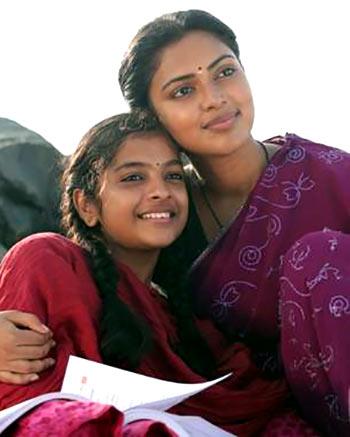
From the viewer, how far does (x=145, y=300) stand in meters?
1.76

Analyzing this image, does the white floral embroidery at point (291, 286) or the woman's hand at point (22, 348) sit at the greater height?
the white floral embroidery at point (291, 286)

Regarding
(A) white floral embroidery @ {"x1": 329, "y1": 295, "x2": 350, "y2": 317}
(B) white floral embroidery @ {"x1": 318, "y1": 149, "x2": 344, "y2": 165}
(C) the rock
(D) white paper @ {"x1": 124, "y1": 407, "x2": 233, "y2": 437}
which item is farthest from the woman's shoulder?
(D) white paper @ {"x1": 124, "y1": 407, "x2": 233, "y2": 437}

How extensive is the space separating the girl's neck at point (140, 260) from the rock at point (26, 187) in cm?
52

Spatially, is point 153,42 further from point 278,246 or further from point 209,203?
point 278,246

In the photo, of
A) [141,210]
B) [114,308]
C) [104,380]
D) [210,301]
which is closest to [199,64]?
[141,210]

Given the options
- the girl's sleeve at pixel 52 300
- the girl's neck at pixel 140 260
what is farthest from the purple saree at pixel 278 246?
the girl's sleeve at pixel 52 300

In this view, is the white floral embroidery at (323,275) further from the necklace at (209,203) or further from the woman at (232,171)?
the necklace at (209,203)

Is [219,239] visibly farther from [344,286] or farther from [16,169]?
[16,169]

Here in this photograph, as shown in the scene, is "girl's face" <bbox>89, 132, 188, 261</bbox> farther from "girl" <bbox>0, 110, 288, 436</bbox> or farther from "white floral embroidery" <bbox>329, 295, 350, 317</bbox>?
"white floral embroidery" <bbox>329, 295, 350, 317</bbox>

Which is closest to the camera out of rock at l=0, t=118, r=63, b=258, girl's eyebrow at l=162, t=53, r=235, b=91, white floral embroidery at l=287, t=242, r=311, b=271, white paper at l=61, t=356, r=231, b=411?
white paper at l=61, t=356, r=231, b=411

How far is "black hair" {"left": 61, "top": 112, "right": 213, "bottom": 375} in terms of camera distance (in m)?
1.60

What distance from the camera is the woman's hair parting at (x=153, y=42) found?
2.03 meters

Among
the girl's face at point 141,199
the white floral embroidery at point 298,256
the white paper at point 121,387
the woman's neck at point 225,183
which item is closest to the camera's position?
the white paper at point 121,387

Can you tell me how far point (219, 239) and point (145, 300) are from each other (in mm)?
305
